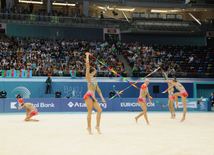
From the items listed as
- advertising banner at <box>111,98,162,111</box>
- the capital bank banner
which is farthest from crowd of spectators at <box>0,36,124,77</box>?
the capital bank banner

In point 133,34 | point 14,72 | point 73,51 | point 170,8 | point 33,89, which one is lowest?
point 33,89

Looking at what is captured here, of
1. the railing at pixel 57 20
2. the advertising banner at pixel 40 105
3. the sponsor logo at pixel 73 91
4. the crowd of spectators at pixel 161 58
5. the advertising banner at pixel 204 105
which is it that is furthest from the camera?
the railing at pixel 57 20

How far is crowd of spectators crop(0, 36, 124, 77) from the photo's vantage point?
24797mm

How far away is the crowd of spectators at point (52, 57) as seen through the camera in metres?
24.8

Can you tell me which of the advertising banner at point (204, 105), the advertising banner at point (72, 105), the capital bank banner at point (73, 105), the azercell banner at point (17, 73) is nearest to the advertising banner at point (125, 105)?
the capital bank banner at point (73, 105)

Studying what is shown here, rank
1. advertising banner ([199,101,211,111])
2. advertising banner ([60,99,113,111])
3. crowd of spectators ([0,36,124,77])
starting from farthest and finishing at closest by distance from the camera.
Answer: crowd of spectators ([0,36,124,77]), advertising banner ([199,101,211,111]), advertising banner ([60,99,113,111])

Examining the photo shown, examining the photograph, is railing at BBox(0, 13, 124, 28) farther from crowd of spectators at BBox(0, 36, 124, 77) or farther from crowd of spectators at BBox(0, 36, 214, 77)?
crowd of spectators at BBox(0, 36, 124, 77)

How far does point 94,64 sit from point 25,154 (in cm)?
2106

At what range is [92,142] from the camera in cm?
691

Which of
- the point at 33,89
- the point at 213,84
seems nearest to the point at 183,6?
the point at 213,84

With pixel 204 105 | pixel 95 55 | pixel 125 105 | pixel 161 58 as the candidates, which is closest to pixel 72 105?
pixel 125 105

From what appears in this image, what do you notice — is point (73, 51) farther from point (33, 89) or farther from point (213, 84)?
point (213, 84)

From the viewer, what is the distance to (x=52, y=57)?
2744 cm

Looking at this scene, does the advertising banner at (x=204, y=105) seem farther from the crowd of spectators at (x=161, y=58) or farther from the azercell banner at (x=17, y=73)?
the azercell banner at (x=17, y=73)
